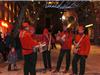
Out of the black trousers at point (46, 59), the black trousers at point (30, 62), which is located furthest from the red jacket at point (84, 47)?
the black trousers at point (46, 59)

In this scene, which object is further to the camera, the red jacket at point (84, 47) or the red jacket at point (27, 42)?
the red jacket at point (84, 47)

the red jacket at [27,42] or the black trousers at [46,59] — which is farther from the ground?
the red jacket at [27,42]

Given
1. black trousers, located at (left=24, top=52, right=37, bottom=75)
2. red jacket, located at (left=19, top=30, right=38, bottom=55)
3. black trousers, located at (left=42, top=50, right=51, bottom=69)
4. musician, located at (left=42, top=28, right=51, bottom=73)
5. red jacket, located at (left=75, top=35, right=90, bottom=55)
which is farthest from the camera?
black trousers, located at (left=42, top=50, right=51, bottom=69)

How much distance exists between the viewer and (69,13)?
72625 mm

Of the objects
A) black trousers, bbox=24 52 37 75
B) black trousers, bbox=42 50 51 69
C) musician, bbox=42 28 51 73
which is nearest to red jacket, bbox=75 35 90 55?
black trousers, bbox=24 52 37 75

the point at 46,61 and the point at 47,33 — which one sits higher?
the point at 47,33

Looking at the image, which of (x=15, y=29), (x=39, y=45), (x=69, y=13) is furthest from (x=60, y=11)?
(x=39, y=45)

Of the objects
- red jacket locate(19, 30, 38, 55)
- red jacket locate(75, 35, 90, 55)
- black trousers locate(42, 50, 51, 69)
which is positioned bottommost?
black trousers locate(42, 50, 51, 69)

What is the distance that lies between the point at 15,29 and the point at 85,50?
9.69 m

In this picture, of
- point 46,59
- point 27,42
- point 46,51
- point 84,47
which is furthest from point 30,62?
point 46,59

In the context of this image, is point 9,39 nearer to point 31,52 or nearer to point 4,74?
point 4,74

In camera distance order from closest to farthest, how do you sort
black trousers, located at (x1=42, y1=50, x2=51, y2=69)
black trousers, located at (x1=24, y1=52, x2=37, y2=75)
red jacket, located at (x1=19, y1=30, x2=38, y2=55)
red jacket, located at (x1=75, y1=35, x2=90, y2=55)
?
red jacket, located at (x1=19, y1=30, x2=38, y2=55), black trousers, located at (x1=24, y1=52, x2=37, y2=75), red jacket, located at (x1=75, y1=35, x2=90, y2=55), black trousers, located at (x1=42, y1=50, x2=51, y2=69)

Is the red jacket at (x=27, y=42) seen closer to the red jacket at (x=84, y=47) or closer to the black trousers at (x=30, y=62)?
the black trousers at (x=30, y=62)

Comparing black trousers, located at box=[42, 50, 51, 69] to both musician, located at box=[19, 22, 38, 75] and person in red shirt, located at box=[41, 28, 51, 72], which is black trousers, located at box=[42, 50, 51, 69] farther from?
musician, located at box=[19, 22, 38, 75]
